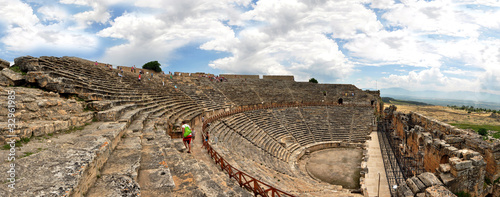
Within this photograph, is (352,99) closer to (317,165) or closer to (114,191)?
(317,165)

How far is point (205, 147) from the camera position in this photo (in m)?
10.2

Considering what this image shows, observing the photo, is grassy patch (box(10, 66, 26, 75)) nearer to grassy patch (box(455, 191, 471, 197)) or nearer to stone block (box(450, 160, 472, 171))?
stone block (box(450, 160, 472, 171))

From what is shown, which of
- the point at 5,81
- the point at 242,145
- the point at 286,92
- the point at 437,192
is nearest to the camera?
the point at 5,81

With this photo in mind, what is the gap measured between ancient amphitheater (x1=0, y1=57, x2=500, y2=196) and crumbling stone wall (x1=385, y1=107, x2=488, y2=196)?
57mm

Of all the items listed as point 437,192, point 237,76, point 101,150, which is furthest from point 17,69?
point 237,76

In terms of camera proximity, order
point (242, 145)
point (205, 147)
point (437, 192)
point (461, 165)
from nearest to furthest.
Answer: point (437, 192)
point (461, 165)
point (205, 147)
point (242, 145)

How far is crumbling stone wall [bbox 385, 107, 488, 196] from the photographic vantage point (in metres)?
9.12

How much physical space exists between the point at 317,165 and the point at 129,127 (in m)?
14.6

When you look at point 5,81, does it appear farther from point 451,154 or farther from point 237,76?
point 237,76

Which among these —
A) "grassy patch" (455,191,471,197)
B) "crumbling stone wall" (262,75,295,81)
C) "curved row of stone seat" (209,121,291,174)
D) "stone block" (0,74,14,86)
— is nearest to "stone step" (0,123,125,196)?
"stone block" (0,74,14,86)

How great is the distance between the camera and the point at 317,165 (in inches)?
695

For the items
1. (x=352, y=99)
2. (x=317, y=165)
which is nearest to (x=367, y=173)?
(x=317, y=165)

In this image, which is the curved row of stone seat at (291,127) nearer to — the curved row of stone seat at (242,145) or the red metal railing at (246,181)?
the curved row of stone seat at (242,145)

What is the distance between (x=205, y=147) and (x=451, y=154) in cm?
1170
